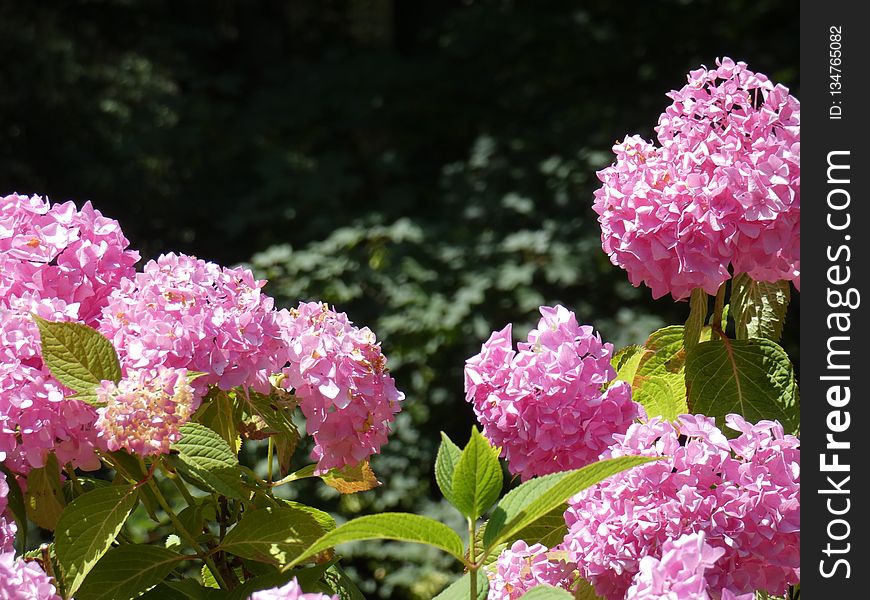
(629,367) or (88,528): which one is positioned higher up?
(629,367)

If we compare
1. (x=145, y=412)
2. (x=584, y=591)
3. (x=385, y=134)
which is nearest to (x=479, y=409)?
(x=584, y=591)

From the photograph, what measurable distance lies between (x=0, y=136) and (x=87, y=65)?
1.95 feet

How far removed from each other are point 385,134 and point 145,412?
490cm

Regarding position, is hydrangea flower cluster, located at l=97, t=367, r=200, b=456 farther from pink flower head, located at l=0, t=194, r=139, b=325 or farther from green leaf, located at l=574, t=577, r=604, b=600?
green leaf, located at l=574, t=577, r=604, b=600

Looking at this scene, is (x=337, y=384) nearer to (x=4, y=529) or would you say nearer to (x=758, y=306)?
(x=4, y=529)

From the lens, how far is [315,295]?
14.3 feet

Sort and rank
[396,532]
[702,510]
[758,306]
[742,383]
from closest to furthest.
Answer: [396,532], [702,510], [742,383], [758,306]

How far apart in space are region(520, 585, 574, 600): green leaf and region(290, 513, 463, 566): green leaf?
6 cm

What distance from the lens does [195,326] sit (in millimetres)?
892

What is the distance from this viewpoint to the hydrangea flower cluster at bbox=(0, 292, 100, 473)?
845mm

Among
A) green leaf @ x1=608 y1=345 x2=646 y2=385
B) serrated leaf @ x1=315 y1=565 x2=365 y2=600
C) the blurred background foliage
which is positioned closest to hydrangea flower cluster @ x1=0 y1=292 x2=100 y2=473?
serrated leaf @ x1=315 y1=565 x2=365 y2=600

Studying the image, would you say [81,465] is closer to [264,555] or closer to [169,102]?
[264,555]
